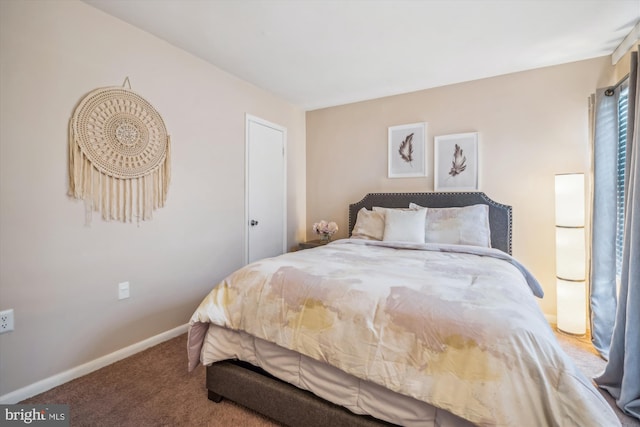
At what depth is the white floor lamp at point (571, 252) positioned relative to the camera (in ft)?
7.99

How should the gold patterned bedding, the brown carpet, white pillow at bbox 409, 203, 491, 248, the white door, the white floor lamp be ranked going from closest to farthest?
1. the gold patterned bedding
2. the brown carpet
3. the white floor lamp
4. white pillow at bbox 409, 203, 491, 248
5. the white door

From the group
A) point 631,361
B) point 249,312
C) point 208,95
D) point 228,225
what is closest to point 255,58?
point 208,95

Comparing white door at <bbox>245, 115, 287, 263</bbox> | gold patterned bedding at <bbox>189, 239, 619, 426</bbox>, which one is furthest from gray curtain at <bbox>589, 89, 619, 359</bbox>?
white door at <bbox>245, 115, 287, 263</bbox>

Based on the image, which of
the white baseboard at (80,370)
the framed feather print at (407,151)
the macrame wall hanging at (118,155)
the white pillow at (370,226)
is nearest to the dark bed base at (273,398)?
the white baseboard at (80,370)

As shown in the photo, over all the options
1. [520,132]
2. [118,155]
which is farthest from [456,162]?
[118,155]

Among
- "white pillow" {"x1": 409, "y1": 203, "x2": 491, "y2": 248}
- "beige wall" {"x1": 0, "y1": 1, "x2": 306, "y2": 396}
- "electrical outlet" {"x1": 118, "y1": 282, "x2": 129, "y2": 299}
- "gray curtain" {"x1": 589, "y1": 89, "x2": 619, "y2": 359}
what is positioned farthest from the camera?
"white pillow" {"x1": 409, "y1": 203, "x2": 491, "y2": 248}

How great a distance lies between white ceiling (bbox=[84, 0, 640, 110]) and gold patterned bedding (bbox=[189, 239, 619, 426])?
1.73m

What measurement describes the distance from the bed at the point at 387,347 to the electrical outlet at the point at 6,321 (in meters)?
1.03

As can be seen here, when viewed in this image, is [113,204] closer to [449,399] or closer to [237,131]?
[237,131]

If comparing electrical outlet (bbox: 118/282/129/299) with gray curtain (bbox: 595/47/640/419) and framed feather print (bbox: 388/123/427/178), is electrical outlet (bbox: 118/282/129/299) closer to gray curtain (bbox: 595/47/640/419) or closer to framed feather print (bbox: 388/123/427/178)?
framed feather print (bbox: 388/123/427/178)

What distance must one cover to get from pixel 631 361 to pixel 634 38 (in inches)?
89.9

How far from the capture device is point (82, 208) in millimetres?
1967

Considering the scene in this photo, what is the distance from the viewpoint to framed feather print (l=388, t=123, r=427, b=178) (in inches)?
133

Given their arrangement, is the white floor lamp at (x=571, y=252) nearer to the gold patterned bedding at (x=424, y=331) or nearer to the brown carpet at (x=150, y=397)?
the brown carpet at (x=150, y=397)
